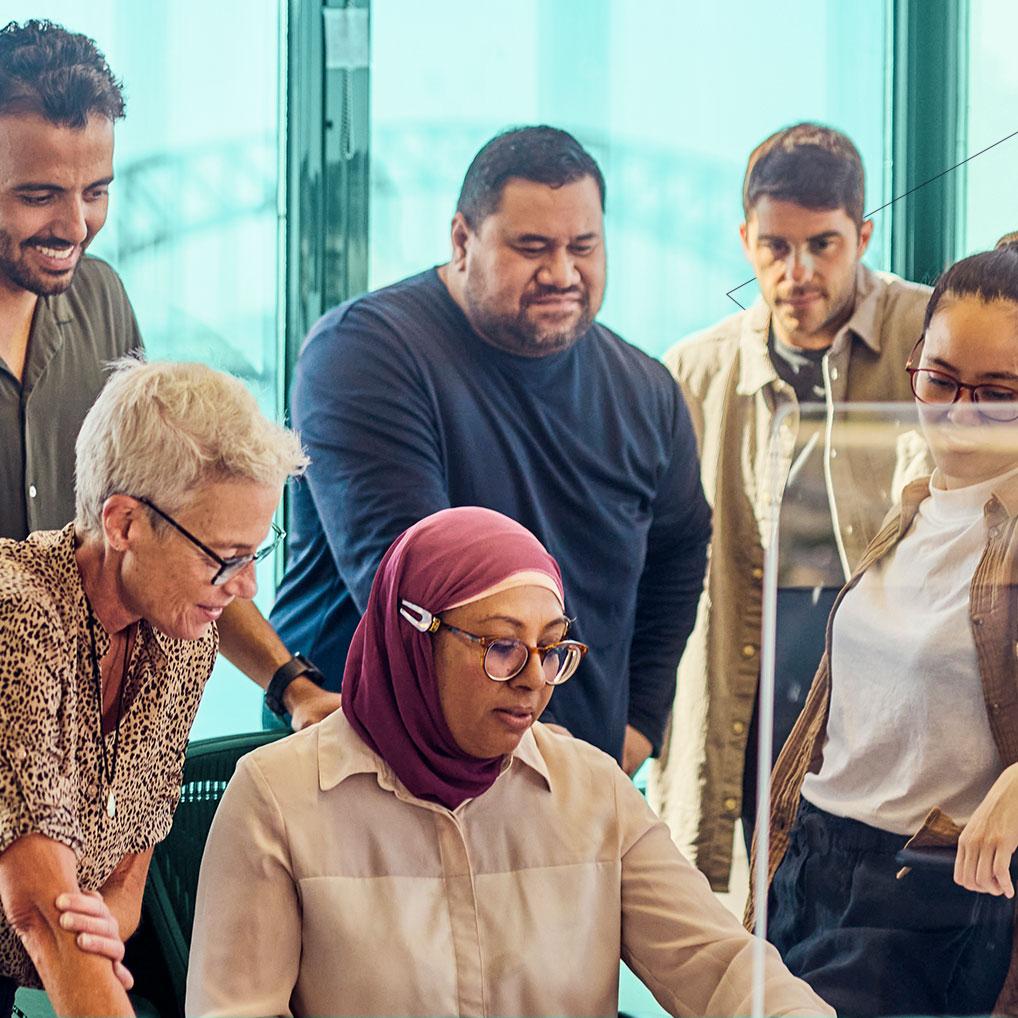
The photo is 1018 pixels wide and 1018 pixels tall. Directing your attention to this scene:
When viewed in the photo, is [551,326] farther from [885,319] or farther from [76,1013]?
[76,1013]

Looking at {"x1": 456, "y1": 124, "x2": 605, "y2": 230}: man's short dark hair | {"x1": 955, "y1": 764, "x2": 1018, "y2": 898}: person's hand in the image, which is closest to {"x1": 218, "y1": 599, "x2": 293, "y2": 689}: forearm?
{"x1": 456, "y1": 124, "x2": 605, "y2": 230}: man's short dark hair

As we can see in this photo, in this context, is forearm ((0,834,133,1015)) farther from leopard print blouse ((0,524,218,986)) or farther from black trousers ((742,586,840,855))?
black trousers ((742,586,840,855))

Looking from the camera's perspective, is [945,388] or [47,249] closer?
[945,388]

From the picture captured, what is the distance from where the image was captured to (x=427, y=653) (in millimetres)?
1512

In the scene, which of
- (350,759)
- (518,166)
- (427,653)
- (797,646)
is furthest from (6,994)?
(518,166)

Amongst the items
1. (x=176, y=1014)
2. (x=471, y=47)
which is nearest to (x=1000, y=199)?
(x=471, y=47)

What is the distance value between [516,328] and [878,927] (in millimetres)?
1339

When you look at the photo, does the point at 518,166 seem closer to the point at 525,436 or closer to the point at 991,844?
the point at 525,436

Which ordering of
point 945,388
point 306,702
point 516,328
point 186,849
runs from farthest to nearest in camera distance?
point 516,328 < point 306,702 < point 186,849 < point 945,388

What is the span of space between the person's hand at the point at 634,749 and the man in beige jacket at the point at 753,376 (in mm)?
35

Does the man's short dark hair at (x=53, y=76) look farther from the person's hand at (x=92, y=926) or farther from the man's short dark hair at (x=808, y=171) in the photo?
the person's hand at (x=92, y=926)

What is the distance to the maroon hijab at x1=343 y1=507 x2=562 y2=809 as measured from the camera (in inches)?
59.2

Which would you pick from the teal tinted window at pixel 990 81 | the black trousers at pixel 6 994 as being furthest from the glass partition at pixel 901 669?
the teal tinted window at pixel 990 81

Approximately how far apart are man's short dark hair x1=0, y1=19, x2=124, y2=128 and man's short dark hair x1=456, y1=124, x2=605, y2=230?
0.56 m
